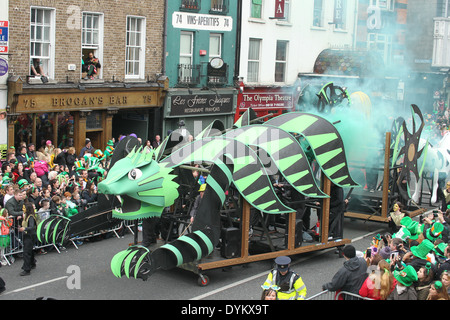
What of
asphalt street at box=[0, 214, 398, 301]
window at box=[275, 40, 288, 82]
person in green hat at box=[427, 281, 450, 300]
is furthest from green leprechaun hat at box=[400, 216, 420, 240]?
window at box=[275, 40, 288, 82]

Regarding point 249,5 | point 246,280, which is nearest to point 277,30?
point 249,5

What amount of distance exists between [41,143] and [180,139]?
7658 millimetres

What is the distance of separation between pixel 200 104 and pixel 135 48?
3.80 m

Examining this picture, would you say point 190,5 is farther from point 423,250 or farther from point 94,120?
point 423,250

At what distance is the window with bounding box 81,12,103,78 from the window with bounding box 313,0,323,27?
1258 centimetres

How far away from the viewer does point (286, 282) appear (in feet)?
30.1

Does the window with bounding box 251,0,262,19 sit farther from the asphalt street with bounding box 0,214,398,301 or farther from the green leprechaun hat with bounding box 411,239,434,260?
the green leprechaun hat with bounding box 411,239,434,260

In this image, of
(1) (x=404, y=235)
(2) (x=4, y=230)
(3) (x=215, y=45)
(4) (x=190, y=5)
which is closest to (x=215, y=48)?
(3) (x=215, y=45)

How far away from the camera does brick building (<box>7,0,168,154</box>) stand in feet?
60.7

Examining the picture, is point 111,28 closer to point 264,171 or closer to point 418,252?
point 264,171

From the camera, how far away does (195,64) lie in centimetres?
2497

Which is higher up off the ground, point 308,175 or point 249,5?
point 249,5

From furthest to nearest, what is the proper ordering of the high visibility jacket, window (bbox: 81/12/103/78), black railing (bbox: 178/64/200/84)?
1. black railing (bbox: 178/64/200/84)
2. window (bbox: 81/12/103/78)
3. the high visibility jacket

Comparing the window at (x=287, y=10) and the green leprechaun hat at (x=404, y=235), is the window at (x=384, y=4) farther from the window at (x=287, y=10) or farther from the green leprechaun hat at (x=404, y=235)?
the green leprechaun hat at (x=404, y=235)
